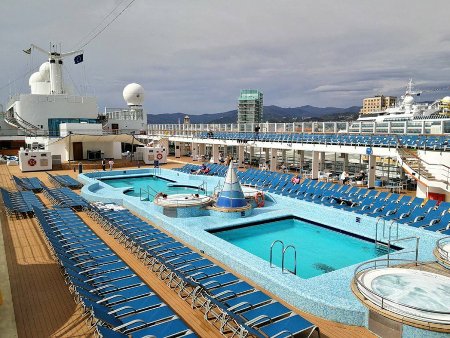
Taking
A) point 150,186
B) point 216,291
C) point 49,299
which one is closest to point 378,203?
point 216,291

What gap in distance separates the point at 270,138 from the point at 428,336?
16764mm

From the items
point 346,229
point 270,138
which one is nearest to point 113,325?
point 346,229

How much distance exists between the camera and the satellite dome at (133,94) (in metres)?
43.2

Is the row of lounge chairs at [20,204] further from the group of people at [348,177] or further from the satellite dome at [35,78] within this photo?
the satellite dome at [35,78]

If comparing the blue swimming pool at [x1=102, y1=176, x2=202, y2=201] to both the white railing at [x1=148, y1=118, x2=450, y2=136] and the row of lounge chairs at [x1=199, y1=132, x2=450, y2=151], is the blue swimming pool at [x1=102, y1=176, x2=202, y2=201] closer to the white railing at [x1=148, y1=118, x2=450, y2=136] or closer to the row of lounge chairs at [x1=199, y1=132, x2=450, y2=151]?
the row of lounge chairs at [x1=199, y1=132, x2=450, y2=151]

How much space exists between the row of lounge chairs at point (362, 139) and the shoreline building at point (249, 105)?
379 feet

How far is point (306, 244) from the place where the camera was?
9430 millimetres

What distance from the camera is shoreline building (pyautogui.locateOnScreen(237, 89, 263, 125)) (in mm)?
136500

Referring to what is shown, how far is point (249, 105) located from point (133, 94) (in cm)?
9846

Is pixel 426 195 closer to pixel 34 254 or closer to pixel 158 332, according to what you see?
pixel 158 332

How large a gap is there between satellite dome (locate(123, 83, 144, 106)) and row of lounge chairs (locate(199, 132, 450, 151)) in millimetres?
24637

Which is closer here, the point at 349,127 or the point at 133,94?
the point at 349,127

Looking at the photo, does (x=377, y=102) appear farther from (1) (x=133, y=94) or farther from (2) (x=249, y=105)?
(1) (x=133, y=94)

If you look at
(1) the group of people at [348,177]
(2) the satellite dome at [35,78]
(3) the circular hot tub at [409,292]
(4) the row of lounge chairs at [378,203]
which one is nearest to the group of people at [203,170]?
(4) the row of lounge chairs at [378,203]
